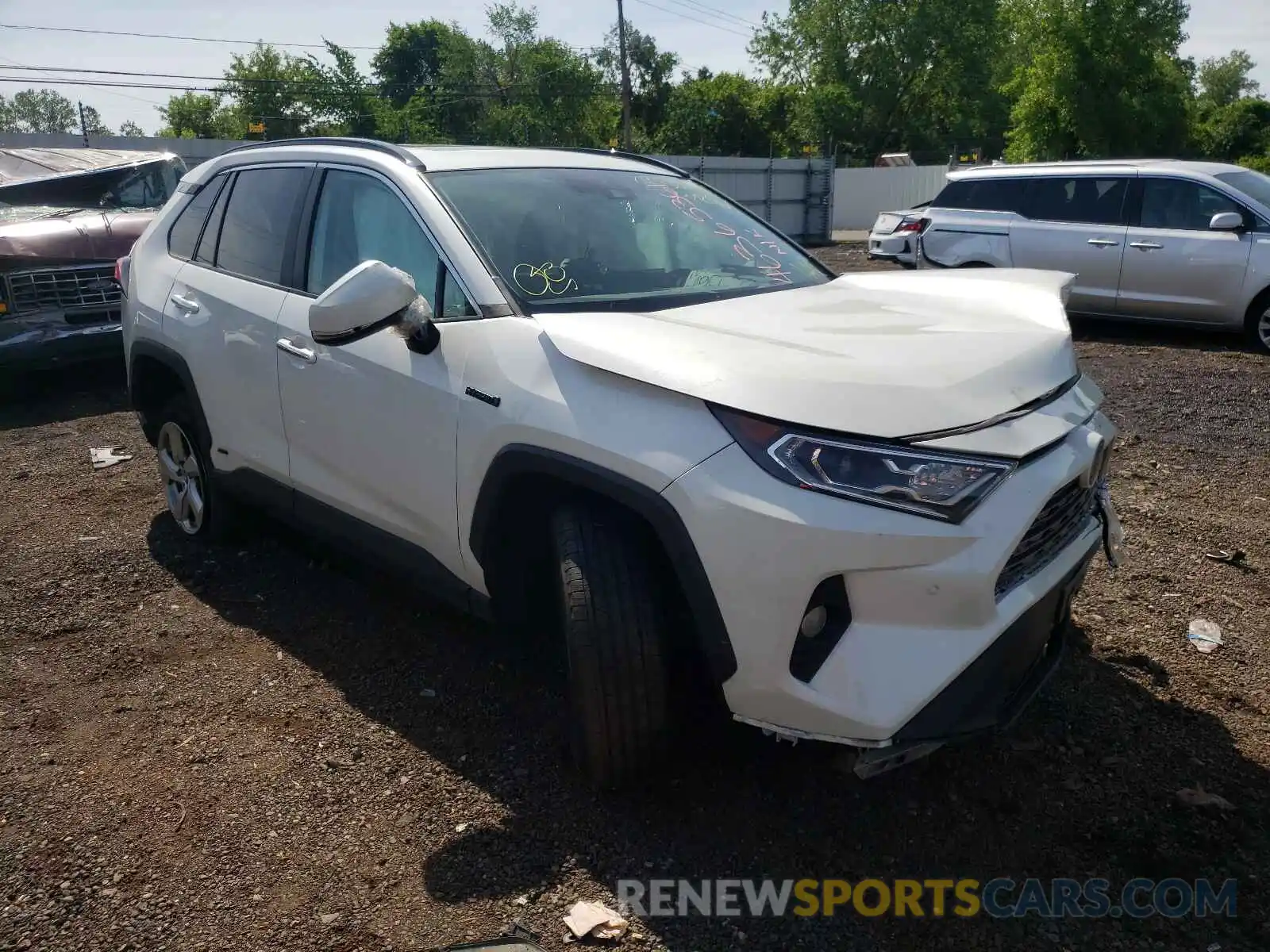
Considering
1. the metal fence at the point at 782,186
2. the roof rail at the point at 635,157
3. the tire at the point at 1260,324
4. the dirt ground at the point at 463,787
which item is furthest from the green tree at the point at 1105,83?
the roof rail at the point at 635,157

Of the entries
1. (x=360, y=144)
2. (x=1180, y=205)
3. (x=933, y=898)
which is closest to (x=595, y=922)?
(x=933, y=898)

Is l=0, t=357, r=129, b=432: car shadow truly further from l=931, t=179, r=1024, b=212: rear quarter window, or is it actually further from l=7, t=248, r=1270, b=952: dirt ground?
l=931, t=179, r=1024, b=212: rear quarter window

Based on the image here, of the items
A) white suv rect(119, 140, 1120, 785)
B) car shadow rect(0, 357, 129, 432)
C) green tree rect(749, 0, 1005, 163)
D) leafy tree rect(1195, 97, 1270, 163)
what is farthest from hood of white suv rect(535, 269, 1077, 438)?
green tree rect(749, 0, 1005, 163)

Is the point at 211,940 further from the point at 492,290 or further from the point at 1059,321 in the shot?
the point at 1059,321

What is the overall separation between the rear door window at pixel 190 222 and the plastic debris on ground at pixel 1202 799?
13.6 feet

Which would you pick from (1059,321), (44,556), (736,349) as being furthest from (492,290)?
(44,556)

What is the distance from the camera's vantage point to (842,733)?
2.21 m

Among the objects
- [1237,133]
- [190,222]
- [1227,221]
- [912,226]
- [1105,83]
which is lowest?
[912,226]

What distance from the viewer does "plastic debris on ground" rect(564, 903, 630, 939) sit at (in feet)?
7.57

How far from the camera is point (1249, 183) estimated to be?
919cm

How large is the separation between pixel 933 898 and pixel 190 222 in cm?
395

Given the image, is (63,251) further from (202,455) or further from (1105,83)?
(1105,83)

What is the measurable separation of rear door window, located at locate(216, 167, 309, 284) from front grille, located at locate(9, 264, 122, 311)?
3.95 m

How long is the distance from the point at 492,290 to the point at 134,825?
1.78 metres
